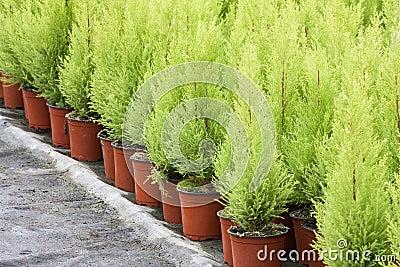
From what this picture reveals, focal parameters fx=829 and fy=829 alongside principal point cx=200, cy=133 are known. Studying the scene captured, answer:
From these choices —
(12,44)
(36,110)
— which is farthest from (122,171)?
(12,44)

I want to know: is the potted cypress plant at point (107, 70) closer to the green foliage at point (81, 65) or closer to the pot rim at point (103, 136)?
the pot rim at point (103, 136)

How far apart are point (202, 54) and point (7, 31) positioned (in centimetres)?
375

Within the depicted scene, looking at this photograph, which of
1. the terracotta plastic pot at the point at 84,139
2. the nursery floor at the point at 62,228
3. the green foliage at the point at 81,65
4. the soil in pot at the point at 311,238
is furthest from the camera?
the terracotta plastic pot at the point at 84,139

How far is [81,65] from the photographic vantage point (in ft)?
24.9

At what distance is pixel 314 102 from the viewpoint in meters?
5.25

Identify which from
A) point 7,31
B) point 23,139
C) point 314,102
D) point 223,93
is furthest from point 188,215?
point 7,31

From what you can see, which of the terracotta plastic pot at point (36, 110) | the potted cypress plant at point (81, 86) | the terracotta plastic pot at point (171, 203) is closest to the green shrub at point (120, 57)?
the potted cypress plant at point (81, 86)

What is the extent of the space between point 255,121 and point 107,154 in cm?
248

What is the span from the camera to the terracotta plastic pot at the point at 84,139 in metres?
7.74

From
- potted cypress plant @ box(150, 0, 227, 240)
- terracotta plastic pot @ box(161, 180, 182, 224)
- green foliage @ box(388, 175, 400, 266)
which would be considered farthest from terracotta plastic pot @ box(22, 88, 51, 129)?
green foliage @ box(388, 175, 400, 266)

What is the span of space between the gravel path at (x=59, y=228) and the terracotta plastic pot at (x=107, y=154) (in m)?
0.31

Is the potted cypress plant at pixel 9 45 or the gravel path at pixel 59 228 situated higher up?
the potted cypress plant at pixel 9 45

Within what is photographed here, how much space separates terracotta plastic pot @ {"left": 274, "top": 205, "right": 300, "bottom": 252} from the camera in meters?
5.52

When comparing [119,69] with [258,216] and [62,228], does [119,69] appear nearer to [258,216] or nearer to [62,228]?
[62,228]
